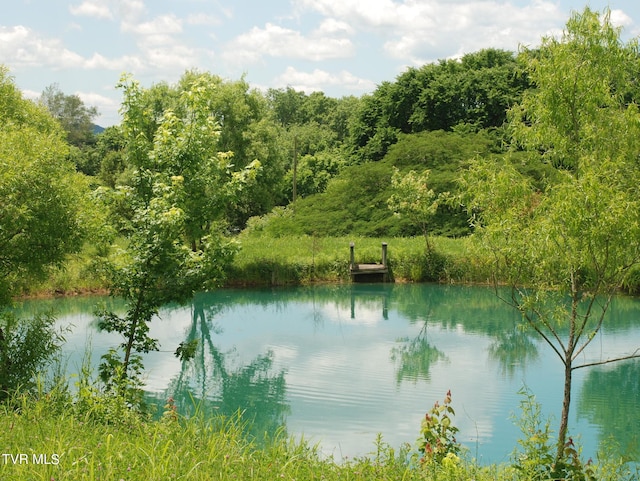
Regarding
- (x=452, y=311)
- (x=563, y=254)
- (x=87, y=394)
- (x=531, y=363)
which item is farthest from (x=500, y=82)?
(x=87, y=394)

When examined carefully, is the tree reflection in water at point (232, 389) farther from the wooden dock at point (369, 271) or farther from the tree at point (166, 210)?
the wooden dock at point (369, 271)

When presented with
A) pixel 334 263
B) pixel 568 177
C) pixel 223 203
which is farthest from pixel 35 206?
pixel 334 263

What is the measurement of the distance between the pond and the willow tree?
223cm

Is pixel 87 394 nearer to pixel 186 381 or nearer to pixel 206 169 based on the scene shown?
pixel 206 169

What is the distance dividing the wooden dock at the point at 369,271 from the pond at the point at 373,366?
6.56ft

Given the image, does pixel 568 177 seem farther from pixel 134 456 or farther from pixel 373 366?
pixel 373 366

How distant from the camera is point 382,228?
27297 mm

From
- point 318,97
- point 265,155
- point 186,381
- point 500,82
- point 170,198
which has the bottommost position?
point 186,381

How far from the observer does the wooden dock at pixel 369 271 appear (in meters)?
22.3

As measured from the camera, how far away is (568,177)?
21.3 feet

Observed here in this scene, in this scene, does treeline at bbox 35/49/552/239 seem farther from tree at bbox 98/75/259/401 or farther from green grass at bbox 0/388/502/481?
green grass at bbox 0/388/502/481

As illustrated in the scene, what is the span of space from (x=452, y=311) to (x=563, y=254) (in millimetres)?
11734

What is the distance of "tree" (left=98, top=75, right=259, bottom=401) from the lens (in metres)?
8.09

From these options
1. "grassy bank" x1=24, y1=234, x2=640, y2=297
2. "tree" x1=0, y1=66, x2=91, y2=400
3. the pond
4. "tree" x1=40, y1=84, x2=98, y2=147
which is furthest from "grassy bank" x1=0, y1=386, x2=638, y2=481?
"tree" x1=40, y1=84, x2=98, y2=147
